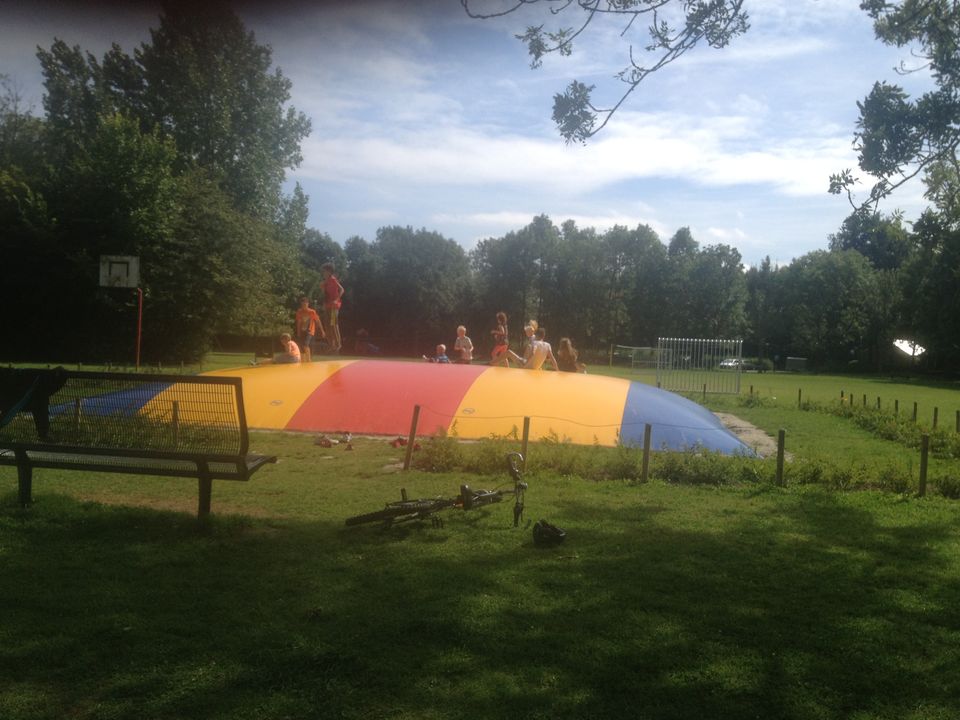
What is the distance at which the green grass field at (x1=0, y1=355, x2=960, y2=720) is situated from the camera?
397 centimetres

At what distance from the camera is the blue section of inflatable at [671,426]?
14.3 metres

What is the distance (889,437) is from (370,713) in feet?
55.9

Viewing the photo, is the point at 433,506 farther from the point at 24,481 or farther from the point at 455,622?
the point at 24,481

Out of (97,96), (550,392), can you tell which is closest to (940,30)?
(550,392)

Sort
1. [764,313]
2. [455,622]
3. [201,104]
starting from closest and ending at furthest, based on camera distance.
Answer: [455,622], [201,104], [764,313]

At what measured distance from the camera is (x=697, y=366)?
3247 cm

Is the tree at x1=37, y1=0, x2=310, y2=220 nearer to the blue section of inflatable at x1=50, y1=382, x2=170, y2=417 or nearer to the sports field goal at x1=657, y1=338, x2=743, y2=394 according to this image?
the sports field goal at x1=657, y1=338, x2=743, y2=394

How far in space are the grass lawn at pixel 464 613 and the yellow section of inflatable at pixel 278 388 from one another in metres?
6.72

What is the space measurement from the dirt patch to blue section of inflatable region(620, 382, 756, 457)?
0.58 metres

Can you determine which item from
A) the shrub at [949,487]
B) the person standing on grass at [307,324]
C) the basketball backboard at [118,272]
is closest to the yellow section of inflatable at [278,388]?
the person standing on grass at [307,324]

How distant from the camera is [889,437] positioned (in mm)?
17984

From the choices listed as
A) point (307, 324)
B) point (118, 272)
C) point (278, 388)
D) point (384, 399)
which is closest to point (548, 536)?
point (384, 399)

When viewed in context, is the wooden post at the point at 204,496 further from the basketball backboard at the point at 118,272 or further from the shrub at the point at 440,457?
the basketball backboard at the point at 118,272

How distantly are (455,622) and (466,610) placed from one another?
0.23m
